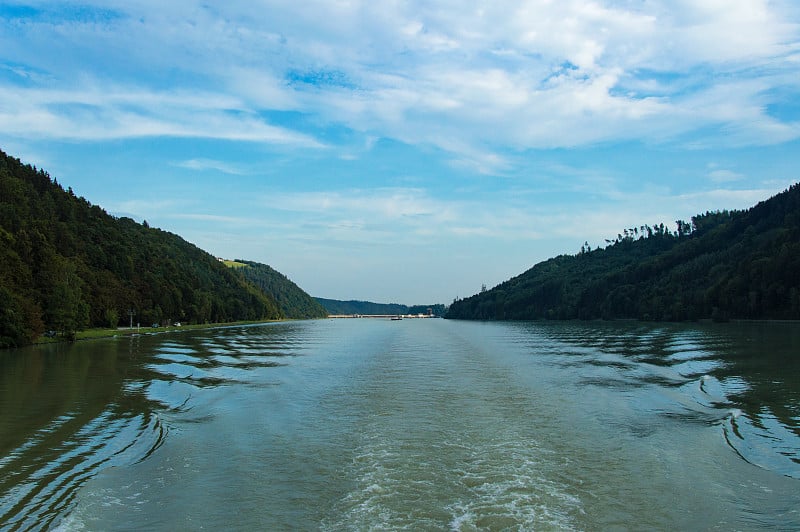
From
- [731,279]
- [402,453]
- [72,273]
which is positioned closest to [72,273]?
[72,273]

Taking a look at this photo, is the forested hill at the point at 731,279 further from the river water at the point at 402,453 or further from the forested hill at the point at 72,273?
the forested hill at the point at 72,273

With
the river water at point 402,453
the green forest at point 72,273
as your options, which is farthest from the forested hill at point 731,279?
the green forest at point 72,273

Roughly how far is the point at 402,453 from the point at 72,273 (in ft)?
280

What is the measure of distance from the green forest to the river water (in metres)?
42.9

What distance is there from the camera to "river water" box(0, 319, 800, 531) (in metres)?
11.6

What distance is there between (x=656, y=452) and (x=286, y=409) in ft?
49.6

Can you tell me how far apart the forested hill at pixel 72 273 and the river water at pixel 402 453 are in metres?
40.7

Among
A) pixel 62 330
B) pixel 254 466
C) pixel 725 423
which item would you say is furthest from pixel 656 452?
pixel 62 330

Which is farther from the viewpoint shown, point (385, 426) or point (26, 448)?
point (385, 426)

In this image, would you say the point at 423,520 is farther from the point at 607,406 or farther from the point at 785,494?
the point at 607,406

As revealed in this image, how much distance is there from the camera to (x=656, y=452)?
16.5 m

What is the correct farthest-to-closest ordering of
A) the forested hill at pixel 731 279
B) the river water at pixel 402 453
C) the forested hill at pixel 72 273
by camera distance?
the forested hill at pixel 731 279 < the forested hill at pixel 72 273 < the river water at pixel 402 453

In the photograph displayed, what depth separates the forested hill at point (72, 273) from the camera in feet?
225

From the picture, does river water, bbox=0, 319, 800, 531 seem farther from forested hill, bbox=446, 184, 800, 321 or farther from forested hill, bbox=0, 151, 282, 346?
forested hill, bbox=446, 184, 800, 321
